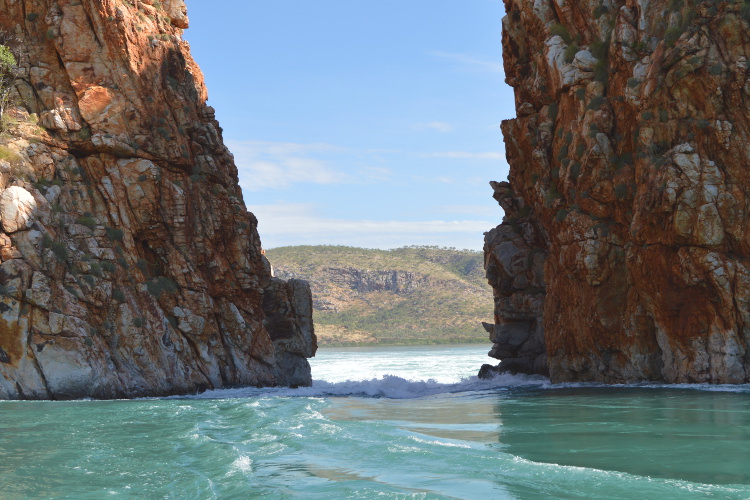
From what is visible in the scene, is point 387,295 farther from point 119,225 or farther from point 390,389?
point 119,225

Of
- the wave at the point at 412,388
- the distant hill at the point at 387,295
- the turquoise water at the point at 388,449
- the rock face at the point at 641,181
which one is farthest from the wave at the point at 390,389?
the distant hill at the point at 387,295

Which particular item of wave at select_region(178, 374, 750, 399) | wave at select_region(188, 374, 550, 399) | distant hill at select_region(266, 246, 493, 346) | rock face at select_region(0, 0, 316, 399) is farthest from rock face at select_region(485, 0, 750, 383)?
distant hill at select_region(266, 246, 493, 346)

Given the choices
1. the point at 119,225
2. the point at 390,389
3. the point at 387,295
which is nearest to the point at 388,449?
the point at 390,389

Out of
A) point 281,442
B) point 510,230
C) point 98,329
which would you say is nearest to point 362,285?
point 510,230

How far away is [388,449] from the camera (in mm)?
14422

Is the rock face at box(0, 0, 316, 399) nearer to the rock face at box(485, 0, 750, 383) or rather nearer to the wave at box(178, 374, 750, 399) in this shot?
the wave at box(178, 374, 750, 399)

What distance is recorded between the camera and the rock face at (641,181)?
28016 mm

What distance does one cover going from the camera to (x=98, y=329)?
30906 millimetres

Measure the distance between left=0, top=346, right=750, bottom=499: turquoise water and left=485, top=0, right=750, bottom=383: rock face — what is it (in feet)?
15.7

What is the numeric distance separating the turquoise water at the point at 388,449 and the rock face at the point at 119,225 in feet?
15.4

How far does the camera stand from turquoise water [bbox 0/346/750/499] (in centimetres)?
1092

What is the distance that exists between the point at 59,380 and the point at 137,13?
19.8 metres

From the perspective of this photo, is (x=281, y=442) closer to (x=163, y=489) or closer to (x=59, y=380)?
(x=163, y=489)

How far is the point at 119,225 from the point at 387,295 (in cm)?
13111
